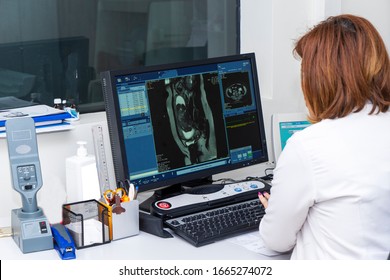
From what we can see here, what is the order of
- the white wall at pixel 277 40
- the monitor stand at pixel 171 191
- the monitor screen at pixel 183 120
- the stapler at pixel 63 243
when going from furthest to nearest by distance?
the white wall at pixel 277 40 < the monitor stand at pixel 171 191 < the monitor screen at pixel 183 120 < the stapler at pixel 63 243

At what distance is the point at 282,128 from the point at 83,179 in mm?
776

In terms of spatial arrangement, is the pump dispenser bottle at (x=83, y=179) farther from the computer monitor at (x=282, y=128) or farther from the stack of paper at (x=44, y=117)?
the computer monitor at (x=282, y=128)

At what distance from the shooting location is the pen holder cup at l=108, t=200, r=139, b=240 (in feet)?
5.82

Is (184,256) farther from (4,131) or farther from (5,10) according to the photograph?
(5,10)

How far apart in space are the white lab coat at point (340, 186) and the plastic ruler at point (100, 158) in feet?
1.90

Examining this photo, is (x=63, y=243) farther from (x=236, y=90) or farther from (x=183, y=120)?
(x=236, y=90)

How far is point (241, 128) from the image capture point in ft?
7.05

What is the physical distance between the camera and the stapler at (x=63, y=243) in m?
1.66

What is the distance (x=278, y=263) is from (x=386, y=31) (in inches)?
63.4

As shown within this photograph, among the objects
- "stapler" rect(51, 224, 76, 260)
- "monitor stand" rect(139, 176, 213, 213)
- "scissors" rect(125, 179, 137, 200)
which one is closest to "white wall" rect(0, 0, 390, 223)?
"monitor stand" rect(139, 176, 213, 213)

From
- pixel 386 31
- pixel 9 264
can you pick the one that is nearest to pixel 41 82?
pixel 9 264

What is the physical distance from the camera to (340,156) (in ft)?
4.92

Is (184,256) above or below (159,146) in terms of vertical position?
below

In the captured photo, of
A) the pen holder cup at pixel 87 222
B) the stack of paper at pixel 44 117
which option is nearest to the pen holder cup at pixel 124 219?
the pen holder cup at pixel 87 222
